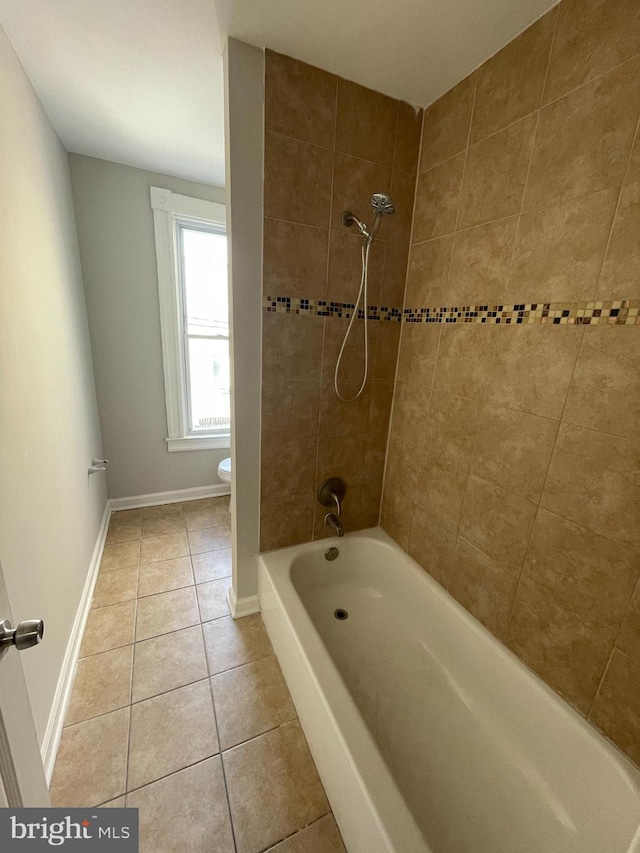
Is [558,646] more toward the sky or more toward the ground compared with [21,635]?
more toward the ground

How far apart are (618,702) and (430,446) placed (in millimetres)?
995

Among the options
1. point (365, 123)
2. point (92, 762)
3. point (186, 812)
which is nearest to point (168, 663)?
point (92, 762)

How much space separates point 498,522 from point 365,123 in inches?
68.1

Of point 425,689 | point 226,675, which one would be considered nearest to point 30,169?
point 226,675

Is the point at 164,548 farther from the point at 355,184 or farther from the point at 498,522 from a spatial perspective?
the point at 355,184

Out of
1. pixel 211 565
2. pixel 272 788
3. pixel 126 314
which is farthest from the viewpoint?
pixel 126 314

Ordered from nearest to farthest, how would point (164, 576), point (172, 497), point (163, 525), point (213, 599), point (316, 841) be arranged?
point (316, 841) < point (213, 599) < point (164, 576) < point (163, 525) < point (172, 497)

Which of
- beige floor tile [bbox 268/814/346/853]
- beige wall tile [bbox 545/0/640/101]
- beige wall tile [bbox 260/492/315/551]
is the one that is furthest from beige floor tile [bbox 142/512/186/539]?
beige wall tile [bbox 545/0/640/101]

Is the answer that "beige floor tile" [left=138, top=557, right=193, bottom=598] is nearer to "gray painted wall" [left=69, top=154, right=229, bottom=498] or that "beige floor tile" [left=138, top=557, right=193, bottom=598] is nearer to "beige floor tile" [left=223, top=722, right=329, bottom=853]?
"gray painted wall" [left=69, top=154, right=229, bottom=498]

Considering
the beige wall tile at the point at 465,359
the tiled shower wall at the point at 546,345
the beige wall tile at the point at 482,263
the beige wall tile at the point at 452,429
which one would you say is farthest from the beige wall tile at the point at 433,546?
the beige wall tile at the point at 482,263

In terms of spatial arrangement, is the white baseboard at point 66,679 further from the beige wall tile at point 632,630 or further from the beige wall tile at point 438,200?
the beige wall tile at point 438,200

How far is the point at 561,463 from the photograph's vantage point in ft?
3.41

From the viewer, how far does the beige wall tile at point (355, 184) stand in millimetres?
1382

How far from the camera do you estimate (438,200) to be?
4.68ft
